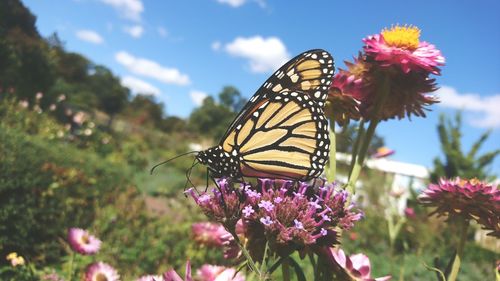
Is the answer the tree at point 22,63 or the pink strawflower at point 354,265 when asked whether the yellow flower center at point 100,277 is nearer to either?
the pink strawflower at point 354,265

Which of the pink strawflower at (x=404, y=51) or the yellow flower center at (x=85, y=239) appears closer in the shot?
the pink strawflower at (x=404, y=51)

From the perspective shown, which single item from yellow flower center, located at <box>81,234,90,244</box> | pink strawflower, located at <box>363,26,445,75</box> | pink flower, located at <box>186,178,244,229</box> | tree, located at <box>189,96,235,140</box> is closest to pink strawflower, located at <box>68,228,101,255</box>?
yellow flower center, located at <box>81,234,90,244</box>

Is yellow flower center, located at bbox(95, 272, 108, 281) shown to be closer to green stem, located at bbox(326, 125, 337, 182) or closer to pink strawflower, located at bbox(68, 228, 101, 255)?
pink strawflower, located at bbox(68, 228, 101, 255)

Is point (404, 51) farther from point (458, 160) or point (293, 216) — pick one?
point (458, 160)

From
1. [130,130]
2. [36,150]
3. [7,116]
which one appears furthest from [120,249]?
[130,130]

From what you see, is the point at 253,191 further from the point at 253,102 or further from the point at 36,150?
the point at 36,150

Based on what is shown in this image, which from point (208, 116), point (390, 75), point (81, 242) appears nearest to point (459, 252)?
point (390, 75)

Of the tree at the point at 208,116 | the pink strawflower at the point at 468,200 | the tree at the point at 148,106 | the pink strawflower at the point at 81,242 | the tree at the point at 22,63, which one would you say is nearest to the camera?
the pink strawflower at the point at 468,200

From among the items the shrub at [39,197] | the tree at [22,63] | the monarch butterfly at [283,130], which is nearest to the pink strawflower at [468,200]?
the monarch butterfly at [283,130]
